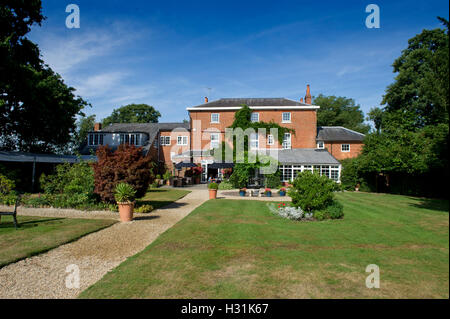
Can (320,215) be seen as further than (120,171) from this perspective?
No

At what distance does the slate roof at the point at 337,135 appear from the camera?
36.4 meters

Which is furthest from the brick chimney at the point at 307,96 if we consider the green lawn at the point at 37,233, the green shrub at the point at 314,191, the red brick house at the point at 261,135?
the green lawn at the point at 37,233

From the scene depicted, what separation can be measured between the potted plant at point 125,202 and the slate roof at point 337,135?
99.2 ft

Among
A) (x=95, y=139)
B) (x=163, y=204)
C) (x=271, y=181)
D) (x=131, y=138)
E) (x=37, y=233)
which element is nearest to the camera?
(x=37, y=233)

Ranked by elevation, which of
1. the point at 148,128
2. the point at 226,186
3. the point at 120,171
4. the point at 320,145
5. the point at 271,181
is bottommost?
the point at 226,186

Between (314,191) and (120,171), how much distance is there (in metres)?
9.22

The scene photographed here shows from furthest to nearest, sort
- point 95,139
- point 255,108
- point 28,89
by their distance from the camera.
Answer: point 95,139, point 255,108, point 28,89

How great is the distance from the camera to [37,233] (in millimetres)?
9203

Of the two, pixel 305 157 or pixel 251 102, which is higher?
pixel 251 102

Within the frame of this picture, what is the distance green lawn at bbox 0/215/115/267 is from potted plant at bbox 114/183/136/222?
554 mm

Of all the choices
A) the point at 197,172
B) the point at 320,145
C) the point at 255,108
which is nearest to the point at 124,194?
the point at 197,172

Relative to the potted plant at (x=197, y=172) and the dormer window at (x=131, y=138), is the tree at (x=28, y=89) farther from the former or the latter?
the potted plant at (x=197, y=172)

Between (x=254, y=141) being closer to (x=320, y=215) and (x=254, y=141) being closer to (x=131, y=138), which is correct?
(x=131, y=138)

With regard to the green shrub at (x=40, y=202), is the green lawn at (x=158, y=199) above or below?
below
